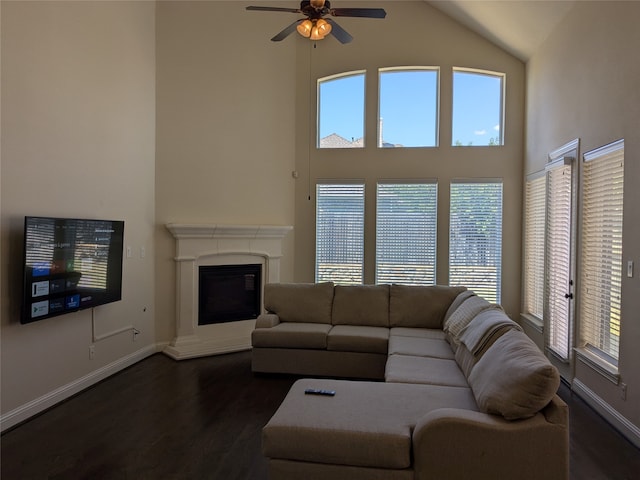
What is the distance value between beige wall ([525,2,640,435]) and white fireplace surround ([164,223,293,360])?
11.9ft

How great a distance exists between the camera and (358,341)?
13.5 feet

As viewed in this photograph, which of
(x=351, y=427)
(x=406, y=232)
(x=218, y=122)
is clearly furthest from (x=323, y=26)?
(x=351, y=427)

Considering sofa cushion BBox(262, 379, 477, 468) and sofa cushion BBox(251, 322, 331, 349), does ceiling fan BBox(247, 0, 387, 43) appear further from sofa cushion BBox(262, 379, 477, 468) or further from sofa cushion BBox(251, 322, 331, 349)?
sofa cushion BBox(262, 379, 477, 468)

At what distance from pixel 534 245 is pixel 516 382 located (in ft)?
12.2

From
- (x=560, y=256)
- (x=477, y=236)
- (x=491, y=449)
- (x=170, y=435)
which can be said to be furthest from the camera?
(x=477, y=236)

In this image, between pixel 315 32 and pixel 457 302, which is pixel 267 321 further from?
pixel 315 32

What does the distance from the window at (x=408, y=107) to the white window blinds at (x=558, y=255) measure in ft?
6.29

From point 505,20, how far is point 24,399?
619 centimetres

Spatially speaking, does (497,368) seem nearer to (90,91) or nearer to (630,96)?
(630,96)

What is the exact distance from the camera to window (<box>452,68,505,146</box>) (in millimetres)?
5844

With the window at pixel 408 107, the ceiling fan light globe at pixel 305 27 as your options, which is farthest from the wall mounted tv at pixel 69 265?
the window at pixel 408 107

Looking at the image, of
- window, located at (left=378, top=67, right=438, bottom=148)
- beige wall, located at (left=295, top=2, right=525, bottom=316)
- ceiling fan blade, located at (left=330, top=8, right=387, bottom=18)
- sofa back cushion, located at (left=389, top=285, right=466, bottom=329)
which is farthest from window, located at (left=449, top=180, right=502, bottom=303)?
ceiling fan blade, located at (left=330, top=8, right=387, bottom=18)

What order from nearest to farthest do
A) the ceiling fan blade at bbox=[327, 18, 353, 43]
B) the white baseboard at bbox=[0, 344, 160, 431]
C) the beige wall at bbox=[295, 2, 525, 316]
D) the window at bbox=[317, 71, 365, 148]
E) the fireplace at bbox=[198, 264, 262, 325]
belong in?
1. the white baseboard at bbox=[0, 344, 160, 431]
2. the ceiling fan blade at bbox=[327, 18, 353, 43]
3. the fireplace at bbox=[198, 264, 262, 325]
4. the beige wall at bbox=[295, 2, 525, 316]
5. the window at bbox=[317, 71, 365, 148]

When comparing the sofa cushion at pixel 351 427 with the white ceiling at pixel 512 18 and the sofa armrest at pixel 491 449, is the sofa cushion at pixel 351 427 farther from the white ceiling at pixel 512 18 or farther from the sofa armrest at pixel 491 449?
the white ceiling at pixel 512 18
